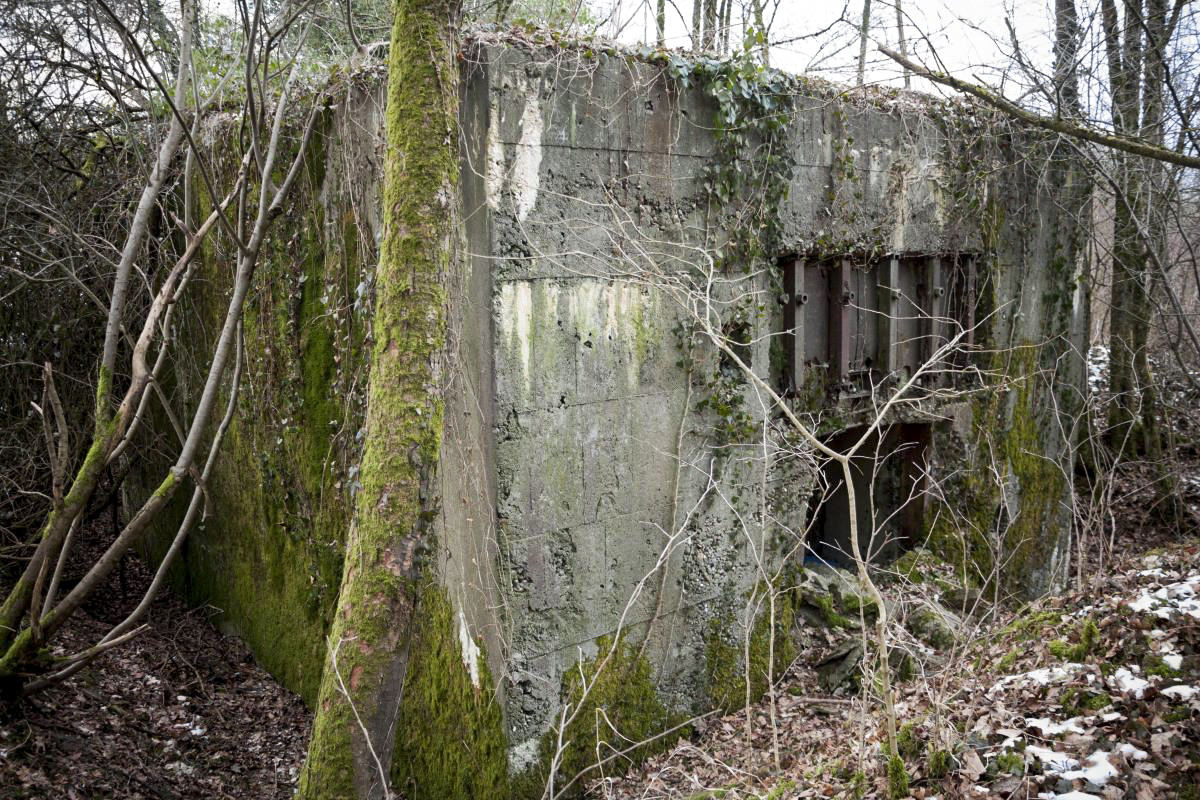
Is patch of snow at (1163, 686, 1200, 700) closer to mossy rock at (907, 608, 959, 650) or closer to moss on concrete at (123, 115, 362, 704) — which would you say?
mossy rock at (907, 608, 959, 650)

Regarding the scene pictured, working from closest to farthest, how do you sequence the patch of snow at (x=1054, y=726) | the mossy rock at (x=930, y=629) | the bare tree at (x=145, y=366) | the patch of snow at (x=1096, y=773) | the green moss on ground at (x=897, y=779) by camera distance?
the patch of snow at (x=1096, y=773) → the green moss on ground at (x=897, y=779) → the patch of snow at (x=1054, y=726) → the bare tree at (x=145, y=366) → the mossy rock at (x=930, y=629)

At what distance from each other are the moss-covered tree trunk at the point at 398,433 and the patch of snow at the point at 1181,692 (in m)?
3.35

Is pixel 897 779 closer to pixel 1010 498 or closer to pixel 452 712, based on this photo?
pixel 452 712

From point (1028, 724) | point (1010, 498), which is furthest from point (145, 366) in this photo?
point (1010, 498)

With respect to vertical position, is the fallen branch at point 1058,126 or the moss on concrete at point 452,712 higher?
the fallen branch at point 1058,126

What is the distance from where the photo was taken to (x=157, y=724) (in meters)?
5.85

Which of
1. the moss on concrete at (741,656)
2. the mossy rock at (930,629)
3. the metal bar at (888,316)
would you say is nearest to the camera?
the moss on concrete at (741,656)

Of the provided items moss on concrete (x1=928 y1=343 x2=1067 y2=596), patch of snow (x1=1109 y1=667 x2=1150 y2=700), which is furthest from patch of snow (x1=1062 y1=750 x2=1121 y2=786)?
moss on concrete (x1=928 y1=343 x2=1067 y2=596)

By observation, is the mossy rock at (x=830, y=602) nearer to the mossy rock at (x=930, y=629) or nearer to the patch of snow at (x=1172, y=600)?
the mossy rock at (x=930, y=629)

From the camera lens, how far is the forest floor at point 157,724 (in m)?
4.92

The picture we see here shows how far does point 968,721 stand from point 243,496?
544cm

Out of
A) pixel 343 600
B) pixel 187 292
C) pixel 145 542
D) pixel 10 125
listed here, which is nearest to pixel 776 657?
pixel 343 600

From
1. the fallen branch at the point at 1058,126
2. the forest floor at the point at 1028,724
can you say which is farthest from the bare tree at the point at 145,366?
the fallen branch at the point at 1058,126

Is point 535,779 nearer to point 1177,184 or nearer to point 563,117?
point 563,117
